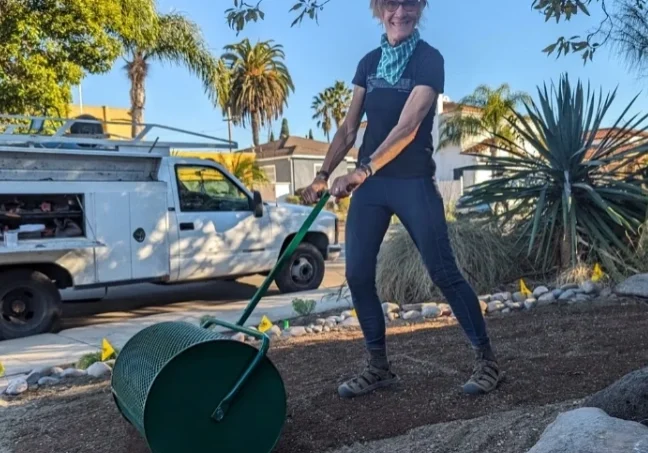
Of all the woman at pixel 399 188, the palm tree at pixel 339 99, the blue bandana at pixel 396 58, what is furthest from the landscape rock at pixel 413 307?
the palm tree at pixel 339 99

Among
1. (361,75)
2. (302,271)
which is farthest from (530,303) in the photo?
(302,271)

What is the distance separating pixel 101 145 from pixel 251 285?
12.3 ft

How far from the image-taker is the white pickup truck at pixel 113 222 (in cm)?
738

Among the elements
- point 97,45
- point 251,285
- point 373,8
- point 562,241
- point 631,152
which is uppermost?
point 97,45

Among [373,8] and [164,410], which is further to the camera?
[373,8]

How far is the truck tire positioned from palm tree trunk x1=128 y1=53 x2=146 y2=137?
443 inches

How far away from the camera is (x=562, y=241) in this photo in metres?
7.34

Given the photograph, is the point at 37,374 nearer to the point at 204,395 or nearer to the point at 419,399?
the point at 204,395

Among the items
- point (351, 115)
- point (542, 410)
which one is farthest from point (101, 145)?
point (542, 410)

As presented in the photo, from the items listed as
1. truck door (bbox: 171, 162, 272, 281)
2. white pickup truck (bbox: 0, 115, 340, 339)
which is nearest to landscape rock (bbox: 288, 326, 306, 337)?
white pickup truck (bbox: 0, 115, 340, 339)

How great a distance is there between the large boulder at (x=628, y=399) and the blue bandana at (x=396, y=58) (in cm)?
181

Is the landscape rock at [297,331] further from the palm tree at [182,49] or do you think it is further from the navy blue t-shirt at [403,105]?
the palm tree at [182,49]

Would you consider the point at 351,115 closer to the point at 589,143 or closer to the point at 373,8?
the point at 373,8

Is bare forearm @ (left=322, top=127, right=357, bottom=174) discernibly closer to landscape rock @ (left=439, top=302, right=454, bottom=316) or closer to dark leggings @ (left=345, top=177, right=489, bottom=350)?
dark leggings @ (left=345, top=177, right=489, bottom=350)
